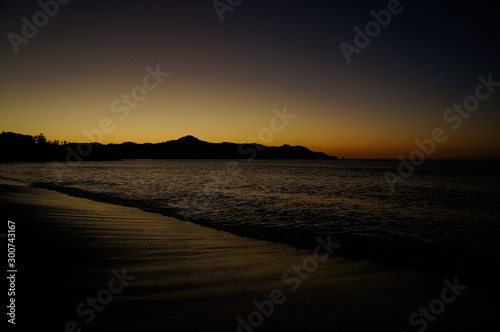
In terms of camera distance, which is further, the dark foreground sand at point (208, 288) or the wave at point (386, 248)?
the wave at point (386, 248)

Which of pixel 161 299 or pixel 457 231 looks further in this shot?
pixel 457 231

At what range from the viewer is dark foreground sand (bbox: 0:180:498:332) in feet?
12.0

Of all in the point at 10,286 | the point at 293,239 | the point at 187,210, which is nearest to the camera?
the point at 10,286

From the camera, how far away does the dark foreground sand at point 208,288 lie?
3656 mm

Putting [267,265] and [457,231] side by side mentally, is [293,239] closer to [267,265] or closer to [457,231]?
[267,265]

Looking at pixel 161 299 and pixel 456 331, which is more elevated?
pixel 161 299

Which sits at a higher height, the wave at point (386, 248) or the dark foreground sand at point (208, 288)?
the dark foreground sand at point (208, 288)

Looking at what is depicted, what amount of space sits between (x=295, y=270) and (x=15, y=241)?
6.85m

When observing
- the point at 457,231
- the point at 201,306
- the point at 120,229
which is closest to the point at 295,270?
the point at 201,306

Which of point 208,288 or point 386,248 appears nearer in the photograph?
point 208,288

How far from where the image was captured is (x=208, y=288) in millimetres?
4691

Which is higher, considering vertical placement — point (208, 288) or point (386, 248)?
point (208, 288)

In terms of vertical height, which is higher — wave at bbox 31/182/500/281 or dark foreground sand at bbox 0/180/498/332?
dark foreground sand at bbox 0/180/498/332

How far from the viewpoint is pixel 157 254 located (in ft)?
21.4
